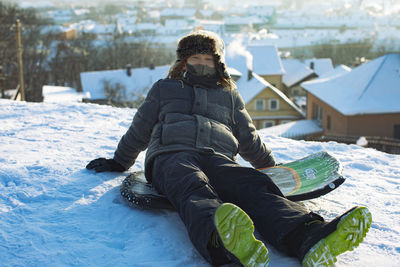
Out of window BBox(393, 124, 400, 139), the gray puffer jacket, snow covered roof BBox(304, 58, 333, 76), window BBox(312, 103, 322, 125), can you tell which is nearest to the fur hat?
the gray puffer jacket

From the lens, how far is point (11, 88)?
27938 millimetres

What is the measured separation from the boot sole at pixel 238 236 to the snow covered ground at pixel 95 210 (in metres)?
0.25

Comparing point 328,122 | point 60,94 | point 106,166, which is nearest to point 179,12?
point 60,94

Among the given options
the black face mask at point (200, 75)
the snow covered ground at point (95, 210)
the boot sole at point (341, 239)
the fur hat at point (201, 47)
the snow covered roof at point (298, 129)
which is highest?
the fur hat at point (201, 47)

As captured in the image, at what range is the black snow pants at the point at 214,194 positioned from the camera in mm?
2098

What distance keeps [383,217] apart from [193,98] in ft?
4.69

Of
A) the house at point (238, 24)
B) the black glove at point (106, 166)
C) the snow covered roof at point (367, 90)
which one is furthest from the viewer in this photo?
the house at point (238, 24)

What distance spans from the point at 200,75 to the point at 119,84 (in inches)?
1166

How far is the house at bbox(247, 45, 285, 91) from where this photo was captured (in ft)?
120

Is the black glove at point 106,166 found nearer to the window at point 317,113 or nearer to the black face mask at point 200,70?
the black face mask at point 200,70

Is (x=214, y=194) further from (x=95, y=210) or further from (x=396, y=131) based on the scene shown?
(x=396, y=131)

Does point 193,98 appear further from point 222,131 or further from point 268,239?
point 268,239

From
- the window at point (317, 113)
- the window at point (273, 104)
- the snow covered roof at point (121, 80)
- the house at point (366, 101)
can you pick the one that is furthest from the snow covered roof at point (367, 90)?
the snow covered roof at point (121, 80)

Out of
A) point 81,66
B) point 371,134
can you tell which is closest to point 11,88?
point 81,66
